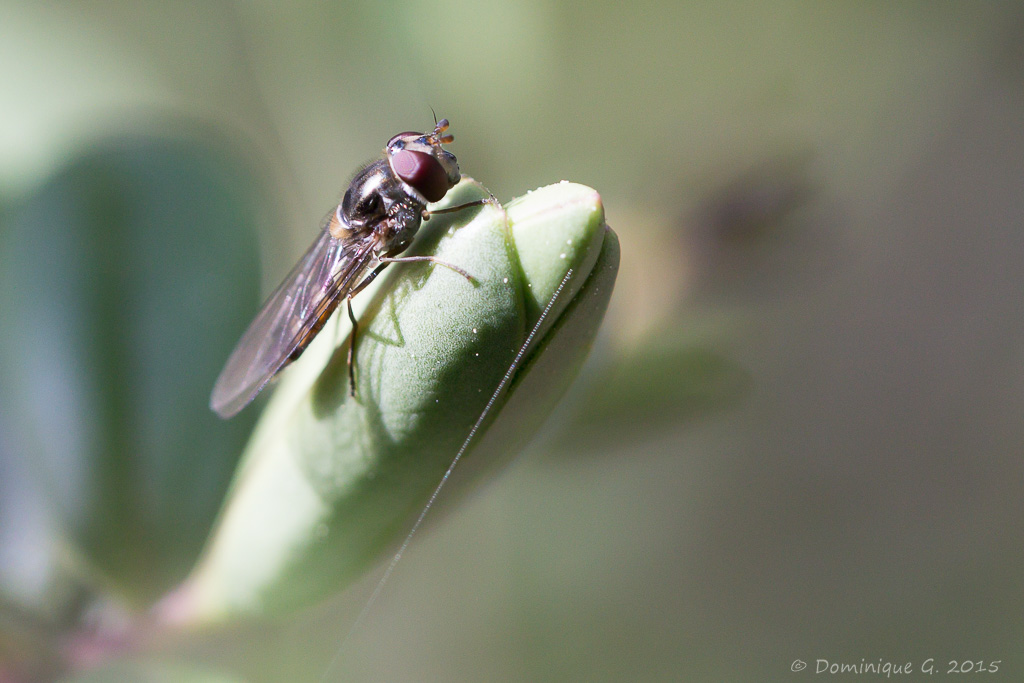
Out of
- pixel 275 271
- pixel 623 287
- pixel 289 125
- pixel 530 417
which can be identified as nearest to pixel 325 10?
pixel 289 125

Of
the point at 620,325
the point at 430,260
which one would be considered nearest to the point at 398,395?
the point at 430,260

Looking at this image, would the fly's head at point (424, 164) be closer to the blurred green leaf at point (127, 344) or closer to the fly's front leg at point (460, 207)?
the fly's front leg at point (460, 207)

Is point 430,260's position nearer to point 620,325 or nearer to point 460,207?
point 460,207

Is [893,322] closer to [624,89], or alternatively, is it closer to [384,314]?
[624,89]

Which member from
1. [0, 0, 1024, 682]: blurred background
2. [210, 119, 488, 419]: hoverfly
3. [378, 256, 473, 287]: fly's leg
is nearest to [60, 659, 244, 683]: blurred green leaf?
[0, 0, 1024, 682]: blurred background

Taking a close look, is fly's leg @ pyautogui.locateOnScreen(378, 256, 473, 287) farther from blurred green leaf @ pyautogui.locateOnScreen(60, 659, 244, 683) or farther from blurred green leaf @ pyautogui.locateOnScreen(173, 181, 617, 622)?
blurred green leaf @ pyautogui.locateOnScreen(60, 659, 244, 683)
